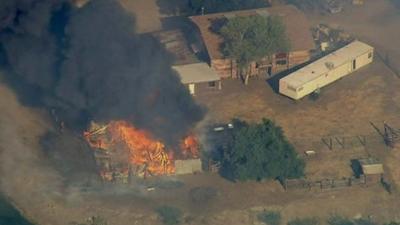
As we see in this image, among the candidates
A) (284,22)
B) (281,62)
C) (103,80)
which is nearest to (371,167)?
(281,62)

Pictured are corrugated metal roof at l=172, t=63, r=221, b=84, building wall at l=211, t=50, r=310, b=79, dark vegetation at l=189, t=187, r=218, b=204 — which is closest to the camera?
dark vegetation at l=189, t=187, r=218, b=204

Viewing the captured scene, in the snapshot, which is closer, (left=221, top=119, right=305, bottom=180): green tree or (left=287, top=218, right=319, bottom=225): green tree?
(left=287, top=218, right=319, bottom=225): green tree

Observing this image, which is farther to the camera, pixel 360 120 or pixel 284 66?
pixel 284 66

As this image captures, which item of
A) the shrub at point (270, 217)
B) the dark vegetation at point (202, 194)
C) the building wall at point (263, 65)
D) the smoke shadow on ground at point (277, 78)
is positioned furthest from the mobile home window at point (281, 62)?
the shrub at point (270, 217)

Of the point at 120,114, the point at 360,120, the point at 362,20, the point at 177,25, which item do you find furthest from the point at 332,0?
the point at 120,114

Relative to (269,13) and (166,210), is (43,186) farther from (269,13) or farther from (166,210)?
(269,13)

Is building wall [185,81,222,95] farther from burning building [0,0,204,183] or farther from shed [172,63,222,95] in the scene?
burning building [0,0,204,183]

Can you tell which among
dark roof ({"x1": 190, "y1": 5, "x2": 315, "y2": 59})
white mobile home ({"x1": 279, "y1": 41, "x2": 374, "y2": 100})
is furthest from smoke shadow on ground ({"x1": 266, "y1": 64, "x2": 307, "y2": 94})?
dark roof ({"x1": 190, "y1": 5, "x2": 315, "y2": 59})
